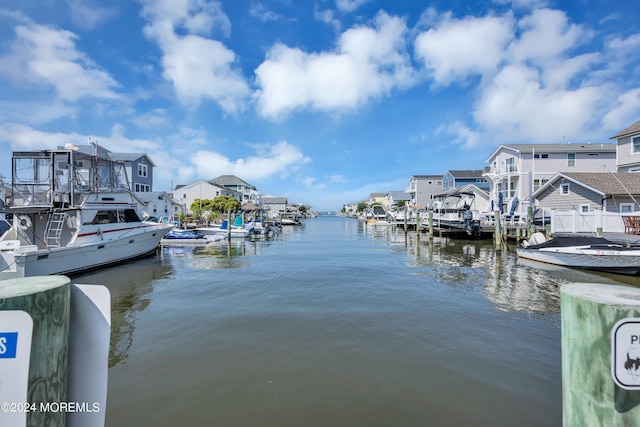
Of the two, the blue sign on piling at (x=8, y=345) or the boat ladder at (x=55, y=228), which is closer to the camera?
the blue sign on piling at (x=8, y=345)

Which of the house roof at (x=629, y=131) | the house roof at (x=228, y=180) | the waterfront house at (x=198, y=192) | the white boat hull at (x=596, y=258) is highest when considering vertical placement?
the house roof at (x=228, y=180)

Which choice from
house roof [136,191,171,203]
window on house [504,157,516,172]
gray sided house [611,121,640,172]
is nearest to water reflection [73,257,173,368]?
house roof [136,191,171,203]

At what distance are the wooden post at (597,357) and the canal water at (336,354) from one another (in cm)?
252

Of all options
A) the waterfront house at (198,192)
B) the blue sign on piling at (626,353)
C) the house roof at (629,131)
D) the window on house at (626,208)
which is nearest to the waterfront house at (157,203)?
the waterfront house at (198,192)

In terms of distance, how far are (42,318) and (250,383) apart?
4085 mm

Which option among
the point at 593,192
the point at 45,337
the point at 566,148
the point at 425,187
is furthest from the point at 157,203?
the point at 425,187

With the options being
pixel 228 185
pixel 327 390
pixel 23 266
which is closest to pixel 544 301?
pixel 327 390

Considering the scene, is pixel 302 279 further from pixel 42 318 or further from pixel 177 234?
pixel 177 234

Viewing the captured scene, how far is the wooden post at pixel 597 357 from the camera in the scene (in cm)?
200

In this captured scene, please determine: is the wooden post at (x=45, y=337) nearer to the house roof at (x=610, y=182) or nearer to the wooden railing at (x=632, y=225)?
the wooden railing at (x=632, y=225)

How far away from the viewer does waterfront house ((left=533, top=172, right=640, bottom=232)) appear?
20.1 metres

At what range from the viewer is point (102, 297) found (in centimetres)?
214

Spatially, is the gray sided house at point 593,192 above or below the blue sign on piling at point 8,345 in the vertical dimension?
above

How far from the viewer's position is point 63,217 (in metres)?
15.1
